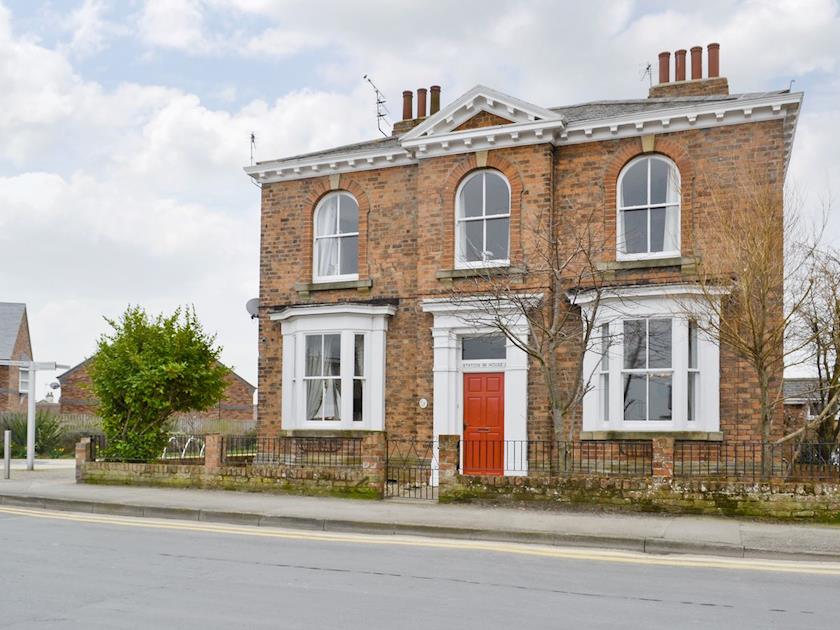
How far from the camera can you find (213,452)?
16672mm

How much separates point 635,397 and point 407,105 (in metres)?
10.8

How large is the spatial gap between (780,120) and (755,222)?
102 inches

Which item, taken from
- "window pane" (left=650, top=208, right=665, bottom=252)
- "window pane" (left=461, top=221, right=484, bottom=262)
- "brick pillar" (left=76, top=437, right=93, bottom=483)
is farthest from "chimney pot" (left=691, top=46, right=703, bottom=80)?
"brick pillar" (left=76, top=437, right=93, bottom=483)

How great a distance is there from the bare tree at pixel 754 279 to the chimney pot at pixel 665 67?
555cm

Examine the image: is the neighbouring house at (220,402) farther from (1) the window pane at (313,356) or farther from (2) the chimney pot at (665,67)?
(2) the chimney pot at (665,67)

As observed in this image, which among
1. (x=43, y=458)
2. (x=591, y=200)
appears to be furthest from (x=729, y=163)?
(x=43, y=458)

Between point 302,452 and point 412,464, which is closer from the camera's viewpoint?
point 412,464

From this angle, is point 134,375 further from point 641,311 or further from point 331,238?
point 641,311

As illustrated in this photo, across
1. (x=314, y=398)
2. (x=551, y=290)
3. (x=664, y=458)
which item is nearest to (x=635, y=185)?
(x=551, y=290)

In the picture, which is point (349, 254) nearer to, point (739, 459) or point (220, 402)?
point (739, 459)

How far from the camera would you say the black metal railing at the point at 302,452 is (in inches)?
741

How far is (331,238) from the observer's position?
807 inches

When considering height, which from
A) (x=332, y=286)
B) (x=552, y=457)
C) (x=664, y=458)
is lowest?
(x=552, y=457)

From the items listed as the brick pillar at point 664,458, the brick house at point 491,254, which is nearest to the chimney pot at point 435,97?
the brick house at point 491,254
